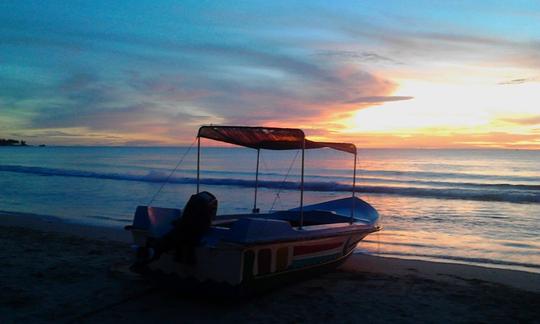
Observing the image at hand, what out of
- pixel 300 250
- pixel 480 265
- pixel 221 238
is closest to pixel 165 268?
pixel 221 238

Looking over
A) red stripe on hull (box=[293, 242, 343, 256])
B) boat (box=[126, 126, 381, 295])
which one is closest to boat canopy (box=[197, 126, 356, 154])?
boat (box=[126, 126, 381, 295])

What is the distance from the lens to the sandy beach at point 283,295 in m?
5.15

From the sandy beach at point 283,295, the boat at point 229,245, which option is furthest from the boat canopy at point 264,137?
the sandy beach at point 283,295

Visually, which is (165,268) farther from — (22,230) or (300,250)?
(22,230)

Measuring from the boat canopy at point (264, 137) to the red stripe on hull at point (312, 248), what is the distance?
→ 52.4 inches

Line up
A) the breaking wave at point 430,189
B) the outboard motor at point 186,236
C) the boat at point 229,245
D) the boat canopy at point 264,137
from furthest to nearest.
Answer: the breaking wave at point 430,189 → the boat canopy at point 264,137 → the outboard motor at point 186,236 → the boat at point 229,245

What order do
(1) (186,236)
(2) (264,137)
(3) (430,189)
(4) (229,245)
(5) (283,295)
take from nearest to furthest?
(4) (229,245)
(1) (186,236)
(5) (283,295)
(2) (264,137)
(3) (430,189)

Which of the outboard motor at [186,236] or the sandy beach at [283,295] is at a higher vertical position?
the outboard motor at [186,236]

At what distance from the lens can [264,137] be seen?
22.7 ft

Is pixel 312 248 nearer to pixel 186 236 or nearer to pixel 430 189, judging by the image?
pixel 186 236

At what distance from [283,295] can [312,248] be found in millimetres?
818

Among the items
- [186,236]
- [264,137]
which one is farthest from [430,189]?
[186,236]

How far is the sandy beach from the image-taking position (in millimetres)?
5148

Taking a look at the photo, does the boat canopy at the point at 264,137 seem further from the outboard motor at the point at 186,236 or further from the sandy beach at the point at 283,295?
the sandy beach at the point at 283,295
